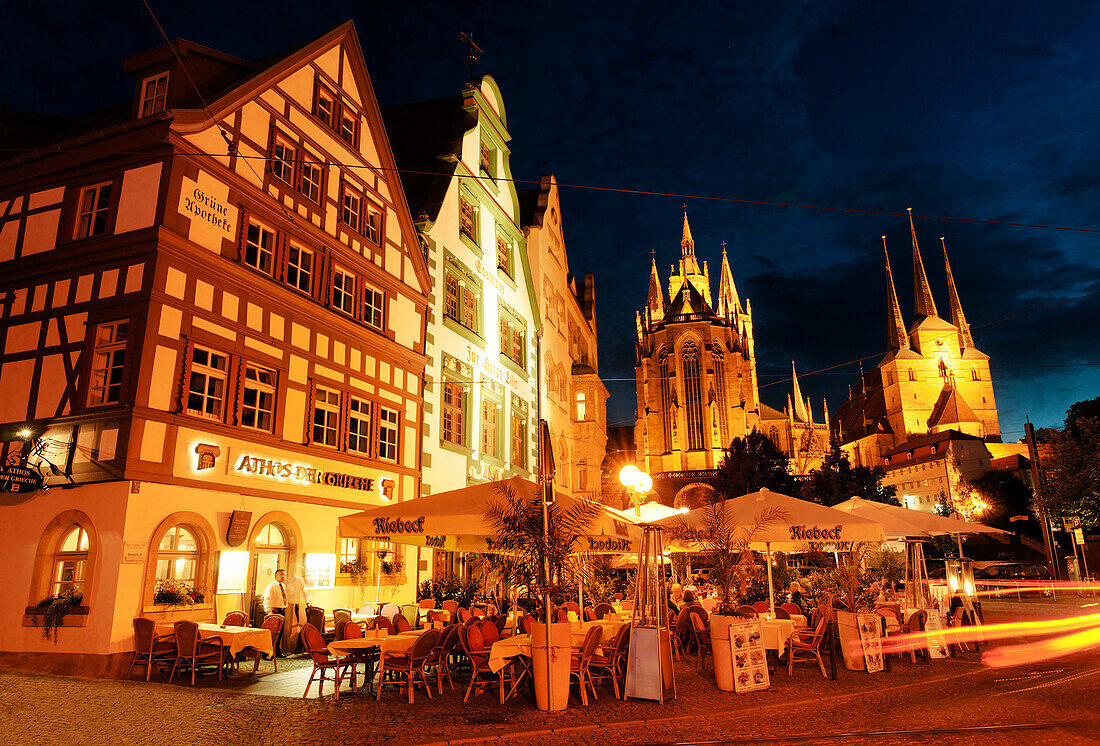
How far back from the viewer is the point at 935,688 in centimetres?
1052

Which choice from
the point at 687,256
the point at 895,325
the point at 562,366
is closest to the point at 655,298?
the point at 687,256

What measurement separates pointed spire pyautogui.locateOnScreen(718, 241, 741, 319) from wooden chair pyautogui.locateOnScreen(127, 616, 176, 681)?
3917 inches

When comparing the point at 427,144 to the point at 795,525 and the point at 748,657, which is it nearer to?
the point at 795,525

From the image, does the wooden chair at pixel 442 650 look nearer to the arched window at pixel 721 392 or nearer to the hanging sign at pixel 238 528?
the hanging sign at pixel 238 528

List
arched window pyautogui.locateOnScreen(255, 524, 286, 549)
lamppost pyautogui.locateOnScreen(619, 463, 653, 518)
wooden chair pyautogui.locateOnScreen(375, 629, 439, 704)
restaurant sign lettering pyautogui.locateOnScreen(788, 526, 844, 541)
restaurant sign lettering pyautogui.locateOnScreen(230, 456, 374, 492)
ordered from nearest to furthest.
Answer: wooden chair pyautogui.locateOnScreen(375, 629, 439, 704) → restaurant sign lettering pyautogui.locateOnScreen(788, 526, 844, 541) → restaurant sign lettering pyautogui.locateOnScreen(230, 456, 374, 492) → arched window pyautogui.locateOnScreen(255, 524, 286, 549) → lamppost pyautogui.locateOnScreen(619, 463, 653, 518)

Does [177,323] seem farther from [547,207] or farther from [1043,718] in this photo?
[547,207]

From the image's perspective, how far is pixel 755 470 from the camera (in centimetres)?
5903

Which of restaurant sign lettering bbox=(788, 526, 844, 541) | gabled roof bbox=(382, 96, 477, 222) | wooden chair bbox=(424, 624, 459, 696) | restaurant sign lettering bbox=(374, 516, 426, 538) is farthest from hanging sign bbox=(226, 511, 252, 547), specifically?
gabled roof bbox=(382, 96, 477, 222)

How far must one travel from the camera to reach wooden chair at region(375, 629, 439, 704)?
985 cm

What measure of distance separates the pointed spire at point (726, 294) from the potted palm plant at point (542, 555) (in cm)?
9815

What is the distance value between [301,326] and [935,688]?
13225 mm

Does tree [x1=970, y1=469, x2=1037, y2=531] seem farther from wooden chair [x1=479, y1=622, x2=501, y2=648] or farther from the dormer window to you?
the dormer window

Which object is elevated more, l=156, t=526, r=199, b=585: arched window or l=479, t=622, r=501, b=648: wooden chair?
l=156, t=526, r=199, b=585: arched window

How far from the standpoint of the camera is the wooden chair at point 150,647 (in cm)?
1112
